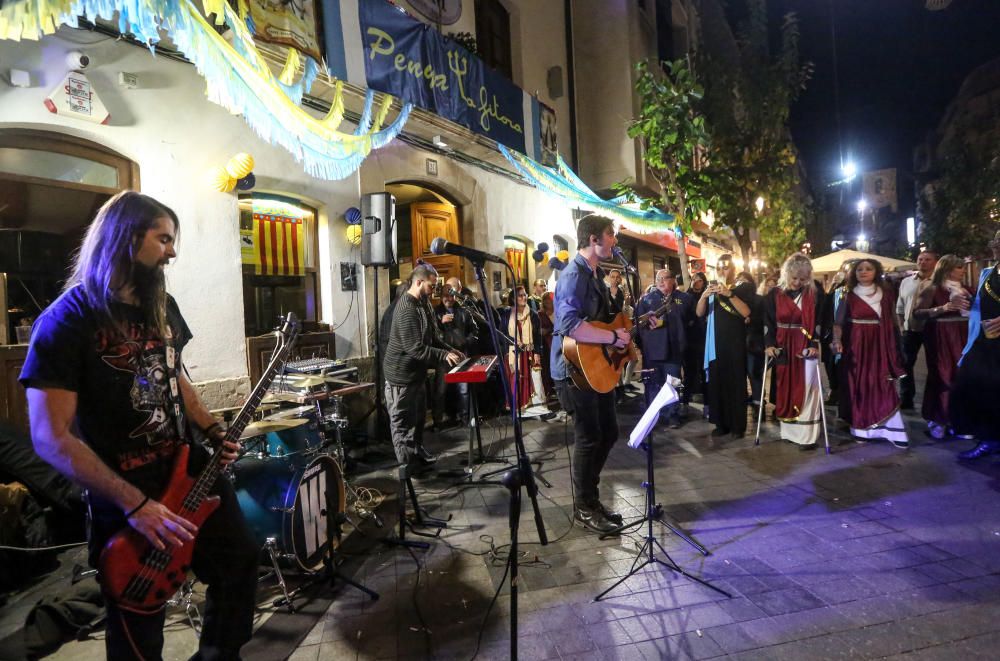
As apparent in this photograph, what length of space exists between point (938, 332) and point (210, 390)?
852 centimetres

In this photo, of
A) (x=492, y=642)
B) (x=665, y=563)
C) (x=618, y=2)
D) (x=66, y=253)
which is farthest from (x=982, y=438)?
(x=618, y=2)

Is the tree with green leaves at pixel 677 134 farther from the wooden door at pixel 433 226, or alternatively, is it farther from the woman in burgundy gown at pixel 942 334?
the woman in burgundy gown at pixel 942 334

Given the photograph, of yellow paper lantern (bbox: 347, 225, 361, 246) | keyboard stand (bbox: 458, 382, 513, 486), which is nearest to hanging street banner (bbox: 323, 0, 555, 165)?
yellow paper lantern (bbox: 347, 225, 361, 246)

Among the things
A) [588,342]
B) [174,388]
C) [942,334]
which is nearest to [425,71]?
[588,342]

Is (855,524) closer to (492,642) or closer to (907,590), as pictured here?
(907,590)

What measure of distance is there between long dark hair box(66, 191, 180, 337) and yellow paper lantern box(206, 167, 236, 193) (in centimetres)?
382

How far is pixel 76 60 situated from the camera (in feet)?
14.3

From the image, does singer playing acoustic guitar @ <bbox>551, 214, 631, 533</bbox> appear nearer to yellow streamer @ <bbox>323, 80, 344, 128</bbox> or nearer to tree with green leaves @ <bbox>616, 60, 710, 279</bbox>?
yellow streamer @ <bbox>323, 80, 344, 128</bbox>

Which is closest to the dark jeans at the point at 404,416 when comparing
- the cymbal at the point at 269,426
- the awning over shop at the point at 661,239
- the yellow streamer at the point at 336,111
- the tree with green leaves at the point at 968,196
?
the cymbal at the point at 269,426

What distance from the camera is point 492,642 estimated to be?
273 cm

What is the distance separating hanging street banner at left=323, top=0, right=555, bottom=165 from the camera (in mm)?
5441

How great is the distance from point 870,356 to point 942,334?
109cm

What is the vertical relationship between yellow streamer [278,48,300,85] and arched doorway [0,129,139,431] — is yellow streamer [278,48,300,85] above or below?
above

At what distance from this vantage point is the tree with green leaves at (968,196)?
68.8 ft
